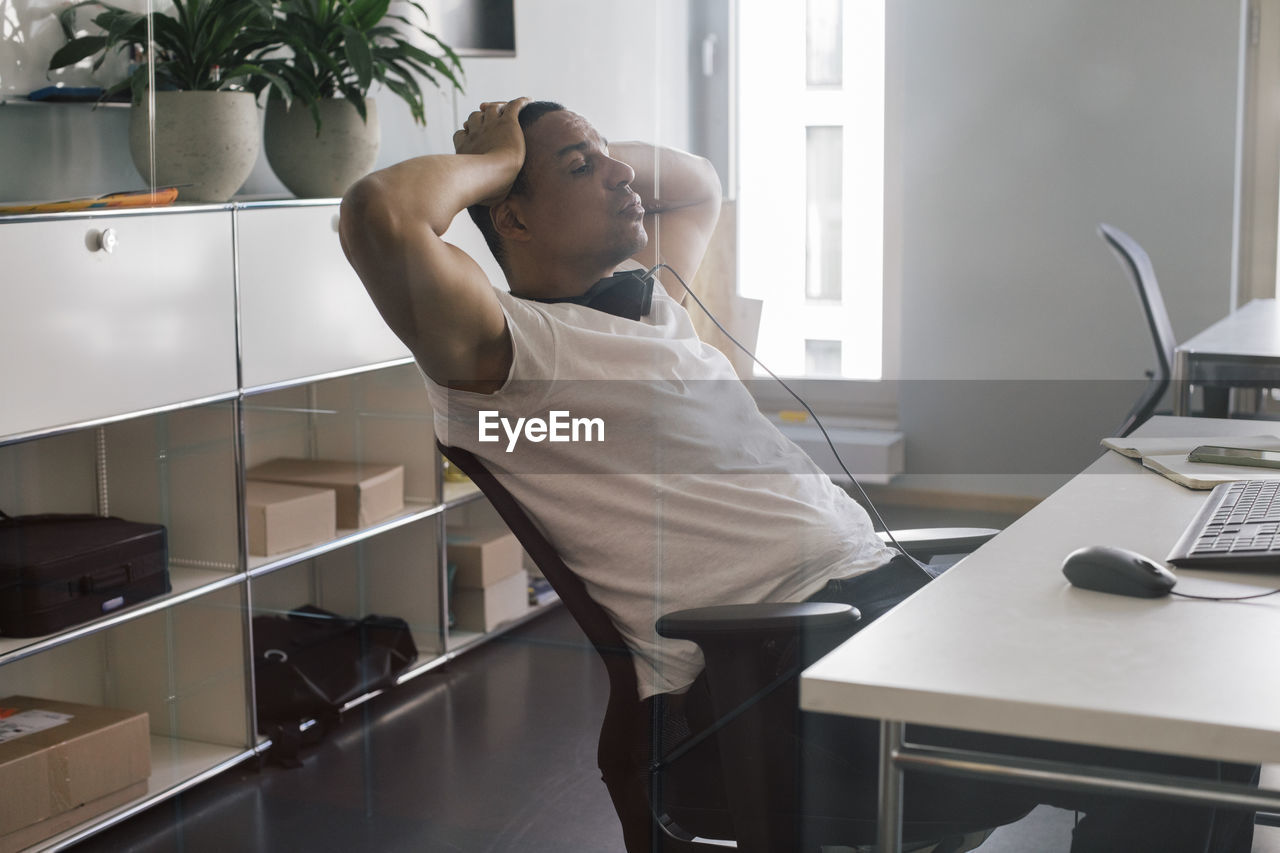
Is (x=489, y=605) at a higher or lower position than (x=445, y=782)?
higher

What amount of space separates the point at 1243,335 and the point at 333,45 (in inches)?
48.9

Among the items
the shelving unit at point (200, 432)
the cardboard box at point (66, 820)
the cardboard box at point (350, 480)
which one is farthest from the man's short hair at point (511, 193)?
the cardboard box at point (66, 820)

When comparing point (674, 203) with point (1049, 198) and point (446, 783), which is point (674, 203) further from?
point (446, 783)

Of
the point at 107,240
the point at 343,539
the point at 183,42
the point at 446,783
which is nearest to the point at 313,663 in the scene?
the point at 343,539

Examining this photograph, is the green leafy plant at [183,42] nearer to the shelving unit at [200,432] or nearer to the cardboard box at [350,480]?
the shelving unit at [200,432]

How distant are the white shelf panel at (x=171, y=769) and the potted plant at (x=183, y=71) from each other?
3.18 feet

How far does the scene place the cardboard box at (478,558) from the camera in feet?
6.94

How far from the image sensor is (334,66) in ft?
5.66

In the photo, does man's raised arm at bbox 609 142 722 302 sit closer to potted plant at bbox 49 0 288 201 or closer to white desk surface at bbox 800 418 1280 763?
white desk surface at bbox 800 418 1280 763

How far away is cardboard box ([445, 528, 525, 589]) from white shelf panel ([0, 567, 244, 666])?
0.40 m

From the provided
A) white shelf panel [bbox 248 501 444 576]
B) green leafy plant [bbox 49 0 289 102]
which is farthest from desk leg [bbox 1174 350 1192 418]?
white shelf panel [bbox 248 501 444 576]

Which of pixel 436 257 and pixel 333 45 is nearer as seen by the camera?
pixel 436 257

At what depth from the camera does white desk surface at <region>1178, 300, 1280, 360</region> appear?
153cm

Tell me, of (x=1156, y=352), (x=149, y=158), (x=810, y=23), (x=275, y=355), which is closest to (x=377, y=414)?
(x=275, y=355)
